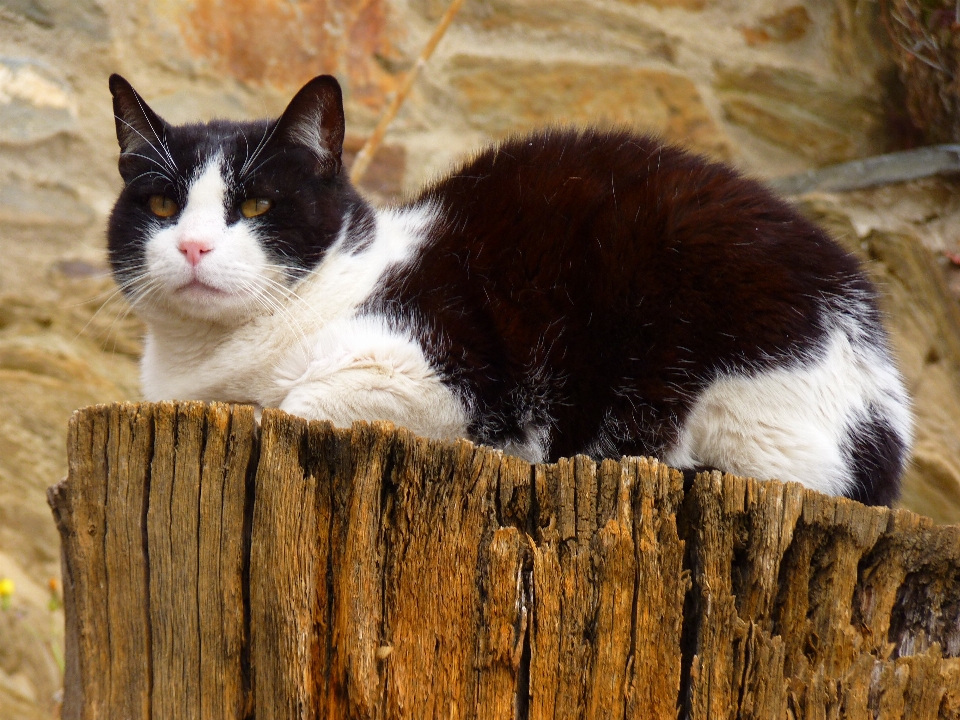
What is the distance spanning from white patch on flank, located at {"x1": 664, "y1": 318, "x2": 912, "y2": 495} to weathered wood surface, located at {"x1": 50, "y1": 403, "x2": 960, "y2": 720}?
0.44 metres

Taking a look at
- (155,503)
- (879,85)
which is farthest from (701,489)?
(879,85)

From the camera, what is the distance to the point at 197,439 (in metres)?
1.45

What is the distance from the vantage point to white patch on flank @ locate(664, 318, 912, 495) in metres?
1.86

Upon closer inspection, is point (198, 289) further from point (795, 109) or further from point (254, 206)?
point (795, 109)

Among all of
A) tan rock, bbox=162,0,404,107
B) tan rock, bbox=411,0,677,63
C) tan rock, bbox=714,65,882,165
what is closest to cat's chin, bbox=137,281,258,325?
tan rock, bbox=162,0,404,107

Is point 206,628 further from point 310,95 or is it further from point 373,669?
point 310,95

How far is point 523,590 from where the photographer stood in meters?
1.36

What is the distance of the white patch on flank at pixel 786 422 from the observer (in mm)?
1857

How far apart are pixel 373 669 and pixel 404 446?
0.34 m

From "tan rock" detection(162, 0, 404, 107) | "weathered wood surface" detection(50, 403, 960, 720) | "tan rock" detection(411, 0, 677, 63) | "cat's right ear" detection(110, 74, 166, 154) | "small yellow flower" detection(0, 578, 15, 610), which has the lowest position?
"small yellow flower" detection(0, 578, 15, 610)

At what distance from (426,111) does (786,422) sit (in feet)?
6.96

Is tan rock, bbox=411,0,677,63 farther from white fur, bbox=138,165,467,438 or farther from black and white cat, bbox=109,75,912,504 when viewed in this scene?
white fur, bbox=138,165,467,438

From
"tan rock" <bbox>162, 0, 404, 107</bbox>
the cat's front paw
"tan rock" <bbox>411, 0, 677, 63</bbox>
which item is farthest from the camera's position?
"tan rock" <bbox>411, 0, 677, 63</bbox>

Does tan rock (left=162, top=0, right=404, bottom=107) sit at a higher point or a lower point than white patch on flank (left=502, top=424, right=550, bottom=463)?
higher
